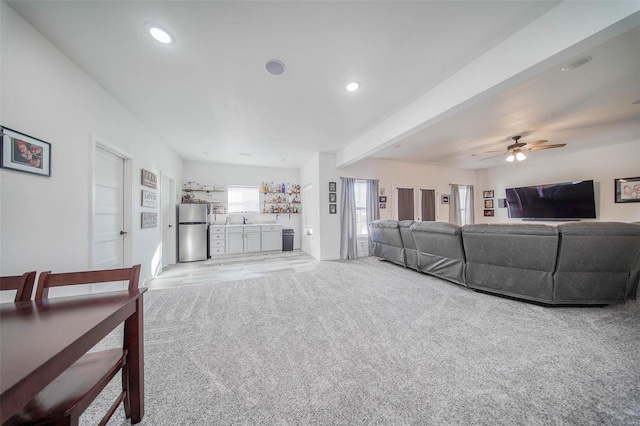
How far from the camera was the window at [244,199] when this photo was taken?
6.05 meters

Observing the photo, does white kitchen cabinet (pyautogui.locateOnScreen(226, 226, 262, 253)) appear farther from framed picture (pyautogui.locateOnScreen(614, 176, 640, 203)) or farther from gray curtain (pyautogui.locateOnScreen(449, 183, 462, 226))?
framed picture (pyautogui.locateOnScreen(614, 176, 640, 203))

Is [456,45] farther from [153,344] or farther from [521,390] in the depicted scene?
[153,344]

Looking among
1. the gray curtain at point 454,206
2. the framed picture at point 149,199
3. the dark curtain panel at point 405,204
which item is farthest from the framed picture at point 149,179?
the gray curtain at point 454,206

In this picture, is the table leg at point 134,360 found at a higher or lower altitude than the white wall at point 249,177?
lower

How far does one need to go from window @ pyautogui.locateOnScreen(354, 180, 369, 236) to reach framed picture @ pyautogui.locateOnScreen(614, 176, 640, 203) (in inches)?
218

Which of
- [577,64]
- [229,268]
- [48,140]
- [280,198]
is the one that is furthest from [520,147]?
[48,140]

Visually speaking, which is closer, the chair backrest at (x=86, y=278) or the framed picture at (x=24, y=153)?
the chair backrest at (x=86, y=278)

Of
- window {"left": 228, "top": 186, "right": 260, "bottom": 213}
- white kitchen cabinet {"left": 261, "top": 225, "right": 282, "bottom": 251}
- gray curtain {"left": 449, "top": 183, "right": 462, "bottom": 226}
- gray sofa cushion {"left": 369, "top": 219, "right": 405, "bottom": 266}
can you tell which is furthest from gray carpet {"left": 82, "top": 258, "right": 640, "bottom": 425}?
gray curtain {"left": 449, "top": 183, "right": 462, "bottom": 226}

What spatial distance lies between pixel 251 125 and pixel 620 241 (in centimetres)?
484

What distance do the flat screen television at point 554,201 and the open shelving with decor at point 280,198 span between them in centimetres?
659

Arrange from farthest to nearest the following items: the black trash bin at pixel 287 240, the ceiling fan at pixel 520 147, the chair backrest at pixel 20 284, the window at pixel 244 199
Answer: the black trash bin at pixel 287 240 < the window at pixel 244 199 < the ceiling fan at pixel 520 147 < the chair backrest at pixel 20 284

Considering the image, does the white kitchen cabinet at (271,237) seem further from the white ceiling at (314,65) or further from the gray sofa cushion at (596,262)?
the gray sofa cushion at (596,262)

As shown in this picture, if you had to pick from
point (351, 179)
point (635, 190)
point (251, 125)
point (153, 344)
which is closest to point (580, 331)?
point (153, 344)

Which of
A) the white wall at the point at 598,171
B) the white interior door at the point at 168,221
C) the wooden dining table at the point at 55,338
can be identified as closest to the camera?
the wooden dining table at the point at 55,338
